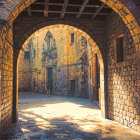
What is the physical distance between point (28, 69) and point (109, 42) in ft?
66.7

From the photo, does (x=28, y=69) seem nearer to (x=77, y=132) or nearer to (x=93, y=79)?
(x=93, y=79)

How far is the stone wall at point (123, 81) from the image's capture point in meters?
4.76

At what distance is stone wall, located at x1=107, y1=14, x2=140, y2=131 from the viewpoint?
4.76 meters

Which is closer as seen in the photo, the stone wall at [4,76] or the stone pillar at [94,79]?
the stone wall at [4,76]

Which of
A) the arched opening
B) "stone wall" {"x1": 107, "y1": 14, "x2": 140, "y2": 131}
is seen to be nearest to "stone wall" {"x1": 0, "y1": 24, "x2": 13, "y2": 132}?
"stone wall" {"x1": 107, "y1": 14, "x2": 140, "y2": 131}

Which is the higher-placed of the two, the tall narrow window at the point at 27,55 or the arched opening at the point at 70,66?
the tall narrow window at the point at 27,55

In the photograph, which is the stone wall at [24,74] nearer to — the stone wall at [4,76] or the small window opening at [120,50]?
the stone wall at [4,76]

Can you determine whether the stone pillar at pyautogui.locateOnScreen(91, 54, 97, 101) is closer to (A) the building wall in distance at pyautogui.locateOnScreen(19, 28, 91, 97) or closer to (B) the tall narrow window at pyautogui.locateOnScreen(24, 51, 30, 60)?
(A) the building wall in distance at pyautogui.locateOnScreen(19, 28, 91, 97)

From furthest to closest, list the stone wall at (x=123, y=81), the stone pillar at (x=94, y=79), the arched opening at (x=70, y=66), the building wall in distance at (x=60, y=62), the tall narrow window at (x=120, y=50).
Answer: the building wall in distance at (x=60, y=62) → the arched opening at (x=70, y=66) → the stone pillar at (x=94, y=79) → the tall narrow window at (x=120, y=50) → the stone wall at (x=123, y=81)

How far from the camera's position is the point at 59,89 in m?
17.1

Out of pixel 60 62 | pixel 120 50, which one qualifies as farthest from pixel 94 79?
pixel 60 62

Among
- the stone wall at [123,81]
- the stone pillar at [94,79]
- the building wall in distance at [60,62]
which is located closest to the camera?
the stone wall at [123,81]

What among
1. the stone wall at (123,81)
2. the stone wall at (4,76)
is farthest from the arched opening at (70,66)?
the stone wall at (4,76)

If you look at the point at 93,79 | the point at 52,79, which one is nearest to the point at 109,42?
the point at 93,79
